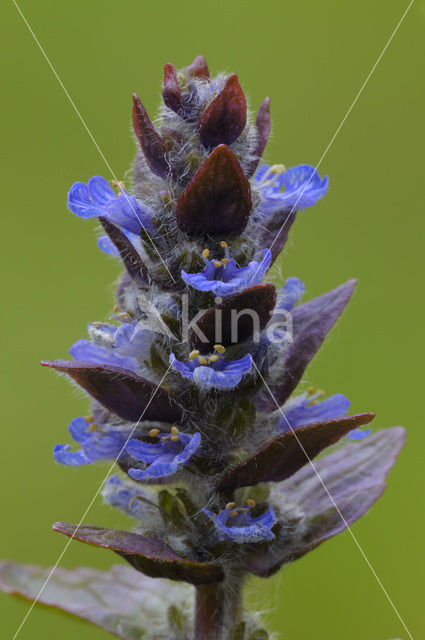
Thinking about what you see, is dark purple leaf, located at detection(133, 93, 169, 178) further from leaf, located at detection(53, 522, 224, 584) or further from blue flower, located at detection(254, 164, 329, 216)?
leaf, located at detection(53, 522, 224, 584)

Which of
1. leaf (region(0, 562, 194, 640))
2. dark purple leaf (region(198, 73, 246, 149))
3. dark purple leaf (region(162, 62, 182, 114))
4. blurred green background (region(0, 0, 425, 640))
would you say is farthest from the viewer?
blurred green background (region(0, 0, 425, 640))

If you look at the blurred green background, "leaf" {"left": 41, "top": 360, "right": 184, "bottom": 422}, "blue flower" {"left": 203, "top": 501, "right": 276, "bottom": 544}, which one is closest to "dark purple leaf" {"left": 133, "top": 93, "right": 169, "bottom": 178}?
"leaf" {"left": 41, "top": 360, "right": 184, "bottom": 422}

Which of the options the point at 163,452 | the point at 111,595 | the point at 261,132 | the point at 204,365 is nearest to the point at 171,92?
the point at 261,132

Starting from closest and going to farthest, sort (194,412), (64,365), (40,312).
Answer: (64,365)
(194,412)
(40,312)

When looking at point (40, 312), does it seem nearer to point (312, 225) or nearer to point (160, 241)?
point (312, 225)

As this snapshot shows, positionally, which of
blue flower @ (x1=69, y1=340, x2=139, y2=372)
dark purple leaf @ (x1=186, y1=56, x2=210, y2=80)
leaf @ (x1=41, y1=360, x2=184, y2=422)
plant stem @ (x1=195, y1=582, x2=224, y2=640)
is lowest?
plant stem @ (x1=195, y1=582, x2=224, y2=640)

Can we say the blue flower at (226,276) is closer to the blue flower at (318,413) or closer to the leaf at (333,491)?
the blue flower at (318,413)

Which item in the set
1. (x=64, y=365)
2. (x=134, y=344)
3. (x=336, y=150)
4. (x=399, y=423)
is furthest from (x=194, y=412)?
(x=336, y=150)
